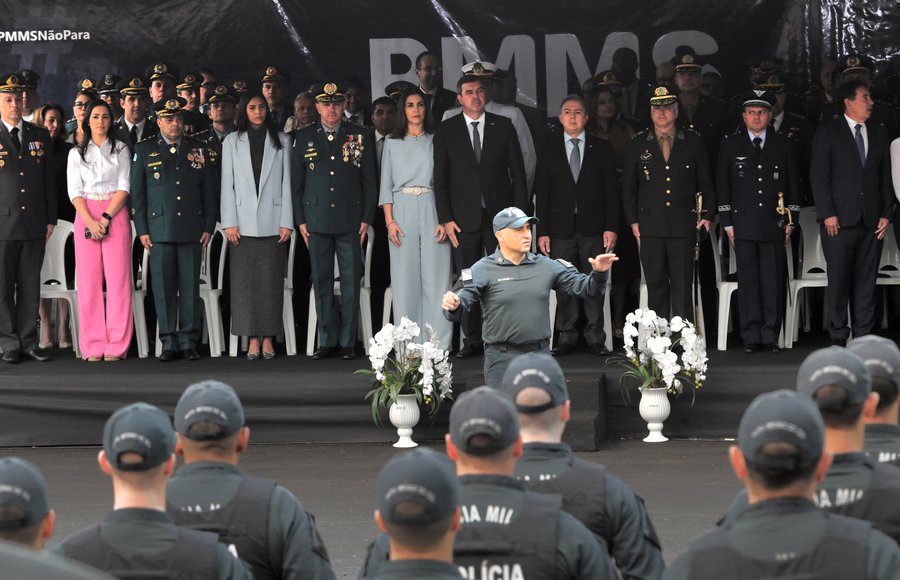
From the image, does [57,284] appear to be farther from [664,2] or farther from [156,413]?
[156,413]

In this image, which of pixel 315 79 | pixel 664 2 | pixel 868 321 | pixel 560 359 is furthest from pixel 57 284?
pixel 868 321

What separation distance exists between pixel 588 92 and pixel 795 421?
7.50 meters

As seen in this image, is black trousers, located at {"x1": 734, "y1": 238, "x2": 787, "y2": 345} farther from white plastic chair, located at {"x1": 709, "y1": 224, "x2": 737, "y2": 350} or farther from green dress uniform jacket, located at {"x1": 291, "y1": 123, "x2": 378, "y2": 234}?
green dress uniform jacket, located at {"x1": 291, "y1": 123, "x2": 378, "y2": 234}

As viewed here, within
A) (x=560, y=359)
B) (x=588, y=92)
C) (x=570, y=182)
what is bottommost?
(x=560, y=359)

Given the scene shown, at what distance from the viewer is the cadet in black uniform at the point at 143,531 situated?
125 inches

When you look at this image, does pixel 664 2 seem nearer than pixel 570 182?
No

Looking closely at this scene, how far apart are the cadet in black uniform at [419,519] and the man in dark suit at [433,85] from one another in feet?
24.6

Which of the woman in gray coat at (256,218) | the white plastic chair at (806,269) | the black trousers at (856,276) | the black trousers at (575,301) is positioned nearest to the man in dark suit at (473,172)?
the black trousers at (575,301)

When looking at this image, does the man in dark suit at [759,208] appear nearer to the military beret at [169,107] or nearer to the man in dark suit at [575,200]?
the man in dark suit at [575,200]

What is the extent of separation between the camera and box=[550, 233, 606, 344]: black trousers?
9.27m

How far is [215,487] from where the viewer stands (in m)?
3.55

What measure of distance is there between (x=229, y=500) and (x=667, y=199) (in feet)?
20.1

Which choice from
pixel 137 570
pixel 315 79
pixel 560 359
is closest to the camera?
pixel 137 570

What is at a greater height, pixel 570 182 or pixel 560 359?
pixel 570 182
